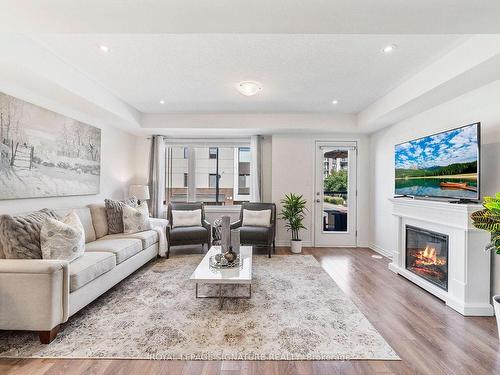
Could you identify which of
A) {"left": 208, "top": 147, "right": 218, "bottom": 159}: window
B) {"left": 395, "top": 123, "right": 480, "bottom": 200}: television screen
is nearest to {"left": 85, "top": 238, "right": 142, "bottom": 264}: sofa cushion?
{"left": 208, "top": 147, "right": 218, "bottom": 159}: window

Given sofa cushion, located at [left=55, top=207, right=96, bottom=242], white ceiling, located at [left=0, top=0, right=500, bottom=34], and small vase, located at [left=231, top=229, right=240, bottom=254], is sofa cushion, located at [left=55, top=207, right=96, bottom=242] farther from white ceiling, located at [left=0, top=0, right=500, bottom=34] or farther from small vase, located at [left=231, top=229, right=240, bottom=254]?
white ceiling, located at [left=0, top=0, right=500, bottom=34]

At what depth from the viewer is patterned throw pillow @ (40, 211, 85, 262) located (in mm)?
2408

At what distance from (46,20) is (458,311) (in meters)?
4.35

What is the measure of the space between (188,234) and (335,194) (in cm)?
313

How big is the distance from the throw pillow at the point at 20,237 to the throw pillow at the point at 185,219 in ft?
7.50

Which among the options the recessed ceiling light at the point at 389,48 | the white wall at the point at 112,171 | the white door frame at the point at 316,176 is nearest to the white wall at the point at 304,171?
the white door frame at the point at 316,176

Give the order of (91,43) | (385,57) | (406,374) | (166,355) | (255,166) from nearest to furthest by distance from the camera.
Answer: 1. (406,374)
2. (166,355)
3. (91,43)
4. (385,57)
5. (255,166)

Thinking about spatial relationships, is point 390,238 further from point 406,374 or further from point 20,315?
point 20,315

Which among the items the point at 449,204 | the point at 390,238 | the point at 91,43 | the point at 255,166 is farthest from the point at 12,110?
the point at 390,238

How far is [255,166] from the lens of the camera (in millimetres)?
5434

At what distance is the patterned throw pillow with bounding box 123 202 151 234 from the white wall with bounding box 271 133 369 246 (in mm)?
2541

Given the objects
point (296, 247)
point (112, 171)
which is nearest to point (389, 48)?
point (296, 247)

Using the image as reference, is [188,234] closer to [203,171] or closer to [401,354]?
[203,171]

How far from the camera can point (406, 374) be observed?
1716mm
